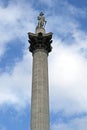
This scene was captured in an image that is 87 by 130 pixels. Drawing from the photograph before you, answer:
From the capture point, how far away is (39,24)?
39.0m

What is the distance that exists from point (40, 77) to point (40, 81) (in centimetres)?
45

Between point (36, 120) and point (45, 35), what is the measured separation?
31.3 feet

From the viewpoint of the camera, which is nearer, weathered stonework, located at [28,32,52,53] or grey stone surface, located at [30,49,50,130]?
grey stone surface, located at [30,49,50,130]

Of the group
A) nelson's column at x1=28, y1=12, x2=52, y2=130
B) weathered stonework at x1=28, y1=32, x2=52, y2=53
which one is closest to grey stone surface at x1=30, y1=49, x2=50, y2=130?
nelson's column at x1=28, y1=12, x2=52, y2=130

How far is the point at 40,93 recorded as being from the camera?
33.1 m

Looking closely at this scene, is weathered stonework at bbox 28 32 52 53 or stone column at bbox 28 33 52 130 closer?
stone column at bbox 28 33 52 130

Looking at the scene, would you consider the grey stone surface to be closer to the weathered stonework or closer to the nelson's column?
the nelson's column

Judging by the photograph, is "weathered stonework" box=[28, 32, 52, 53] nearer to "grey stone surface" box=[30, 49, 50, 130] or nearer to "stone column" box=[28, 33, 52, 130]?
"stone column" box=[28, 33, 52, 130]

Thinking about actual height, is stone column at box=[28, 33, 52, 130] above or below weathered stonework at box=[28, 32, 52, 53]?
below

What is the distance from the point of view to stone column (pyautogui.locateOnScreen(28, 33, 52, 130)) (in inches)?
1251

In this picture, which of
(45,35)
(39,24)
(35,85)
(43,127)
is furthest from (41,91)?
(39,24)

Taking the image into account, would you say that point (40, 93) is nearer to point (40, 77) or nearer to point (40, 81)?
point (40, 81)

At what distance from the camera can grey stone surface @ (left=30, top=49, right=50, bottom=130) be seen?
104 ft

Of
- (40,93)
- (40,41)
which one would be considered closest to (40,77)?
(40,93)
